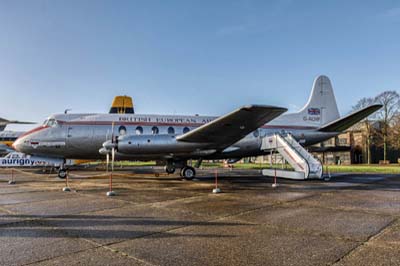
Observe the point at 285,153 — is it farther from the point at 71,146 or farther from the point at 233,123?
the point at 71,146

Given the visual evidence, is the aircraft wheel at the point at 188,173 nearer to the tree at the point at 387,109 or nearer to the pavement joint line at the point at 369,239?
the pavement joint line at the point at 369,239

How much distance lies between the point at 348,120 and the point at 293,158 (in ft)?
13.9

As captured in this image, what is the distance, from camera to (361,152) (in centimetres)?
5600

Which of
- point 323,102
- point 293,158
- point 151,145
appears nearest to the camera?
point 151,145

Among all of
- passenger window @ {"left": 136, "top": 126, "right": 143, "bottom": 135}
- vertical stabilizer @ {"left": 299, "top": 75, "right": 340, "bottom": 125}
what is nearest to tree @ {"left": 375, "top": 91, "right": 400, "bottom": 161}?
vertical stabilizer @ {"left": 299, "top": 75, "right": 340, "bottom": 125}

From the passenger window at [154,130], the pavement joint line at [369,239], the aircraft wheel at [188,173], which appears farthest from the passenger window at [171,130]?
the pavement joint line at [369,239]

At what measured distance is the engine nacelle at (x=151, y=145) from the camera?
1394 cm

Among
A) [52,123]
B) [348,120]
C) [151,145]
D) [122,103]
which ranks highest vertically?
[122,103]

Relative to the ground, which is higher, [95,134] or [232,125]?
[232,125]

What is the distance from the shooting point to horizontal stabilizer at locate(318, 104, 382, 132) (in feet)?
45.7

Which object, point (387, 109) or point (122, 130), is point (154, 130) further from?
point (387, 109)

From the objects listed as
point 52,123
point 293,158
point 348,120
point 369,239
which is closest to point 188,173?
point 293,158

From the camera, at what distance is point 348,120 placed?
16.5 m

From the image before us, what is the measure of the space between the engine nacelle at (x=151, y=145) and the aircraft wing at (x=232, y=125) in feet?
1.22
